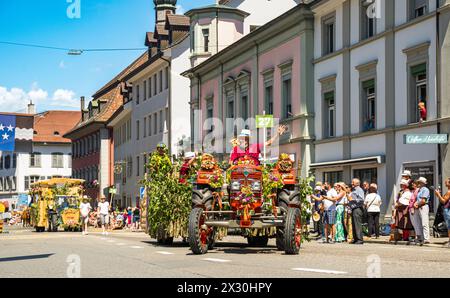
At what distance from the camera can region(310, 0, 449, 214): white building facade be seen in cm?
2812

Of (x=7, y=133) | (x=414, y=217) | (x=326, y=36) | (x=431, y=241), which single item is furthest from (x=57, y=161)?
(x=414, y=217)

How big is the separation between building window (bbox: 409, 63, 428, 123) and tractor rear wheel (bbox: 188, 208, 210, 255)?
12675 millimetres

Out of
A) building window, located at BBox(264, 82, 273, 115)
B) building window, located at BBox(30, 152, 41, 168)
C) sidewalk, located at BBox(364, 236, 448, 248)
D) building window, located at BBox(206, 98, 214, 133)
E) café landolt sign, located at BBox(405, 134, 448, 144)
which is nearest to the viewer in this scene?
sidewalk, located at BBox(364, 236, 448, 248)

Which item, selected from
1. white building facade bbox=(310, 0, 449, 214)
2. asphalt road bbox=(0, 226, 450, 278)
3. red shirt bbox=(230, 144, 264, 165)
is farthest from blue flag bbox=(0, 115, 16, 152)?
red shirt bbox=(230, 144, 264, 165)

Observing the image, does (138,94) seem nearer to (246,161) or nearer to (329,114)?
(329,114)

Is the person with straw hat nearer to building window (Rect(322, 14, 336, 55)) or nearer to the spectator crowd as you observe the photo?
the spectator crowd

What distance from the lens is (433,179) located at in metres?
27.7

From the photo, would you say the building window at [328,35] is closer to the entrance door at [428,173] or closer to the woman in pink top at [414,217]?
the entrance door at [428,173]

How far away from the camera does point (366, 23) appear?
33.1 metres

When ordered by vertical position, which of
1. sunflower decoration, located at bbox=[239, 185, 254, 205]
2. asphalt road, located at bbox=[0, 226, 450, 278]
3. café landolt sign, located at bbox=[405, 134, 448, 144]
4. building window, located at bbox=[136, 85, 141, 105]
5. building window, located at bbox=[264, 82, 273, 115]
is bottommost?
asphalt road, located at bbox=[0, 226, 450, 278]

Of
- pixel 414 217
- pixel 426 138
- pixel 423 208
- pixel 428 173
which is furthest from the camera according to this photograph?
pixel 428 173

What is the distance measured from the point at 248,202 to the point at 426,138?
28.2 feet

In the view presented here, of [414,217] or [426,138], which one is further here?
[426,138]
